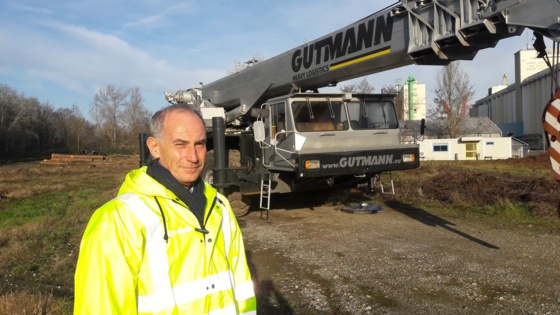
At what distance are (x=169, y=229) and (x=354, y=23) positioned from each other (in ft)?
20.1

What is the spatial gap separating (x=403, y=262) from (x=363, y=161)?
2.52 meters

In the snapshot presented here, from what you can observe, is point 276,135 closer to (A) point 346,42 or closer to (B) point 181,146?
(A) point 346,42

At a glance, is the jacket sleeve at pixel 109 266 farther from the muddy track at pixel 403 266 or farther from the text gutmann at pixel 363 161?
the text gutmann at pixel 363 161

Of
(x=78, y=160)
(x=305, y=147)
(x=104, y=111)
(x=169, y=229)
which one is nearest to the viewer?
(x=169, y=229)

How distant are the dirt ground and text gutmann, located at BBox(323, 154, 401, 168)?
50.7 inches

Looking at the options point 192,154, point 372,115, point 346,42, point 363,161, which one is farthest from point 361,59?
point 192,154

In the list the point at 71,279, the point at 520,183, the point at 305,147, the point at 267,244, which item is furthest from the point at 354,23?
the point at 520,183

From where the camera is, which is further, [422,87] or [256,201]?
[422,87]

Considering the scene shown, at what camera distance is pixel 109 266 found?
5.30 ft

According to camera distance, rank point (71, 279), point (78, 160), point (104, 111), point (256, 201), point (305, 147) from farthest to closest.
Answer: point (104, 111), point (78, 160), point (256, 201), point (305, 147), point (71, 279)

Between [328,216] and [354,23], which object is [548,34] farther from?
[328,216]

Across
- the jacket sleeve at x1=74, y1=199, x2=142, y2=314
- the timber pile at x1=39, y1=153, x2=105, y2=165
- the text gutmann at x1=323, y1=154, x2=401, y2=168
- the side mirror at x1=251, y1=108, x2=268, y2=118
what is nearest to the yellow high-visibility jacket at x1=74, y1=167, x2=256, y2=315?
the jacket sleeve at x1=74, y1=199, x2=142, y2=314

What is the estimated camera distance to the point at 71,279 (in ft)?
18.1

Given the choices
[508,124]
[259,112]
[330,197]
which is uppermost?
[508,124]
